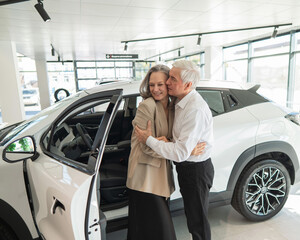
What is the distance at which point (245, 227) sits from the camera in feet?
6.82

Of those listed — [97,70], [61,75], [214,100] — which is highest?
[97,70]

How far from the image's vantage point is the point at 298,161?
6.89ft

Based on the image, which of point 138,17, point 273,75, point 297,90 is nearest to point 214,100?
point 138,17

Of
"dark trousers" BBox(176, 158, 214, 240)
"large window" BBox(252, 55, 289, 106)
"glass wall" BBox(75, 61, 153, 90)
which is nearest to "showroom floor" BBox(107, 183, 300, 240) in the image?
"dark trousers" BBox(176, 158, 214, 240)

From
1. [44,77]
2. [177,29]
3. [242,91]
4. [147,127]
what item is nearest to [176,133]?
[147,127]

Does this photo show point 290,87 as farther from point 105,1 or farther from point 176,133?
point 176,133

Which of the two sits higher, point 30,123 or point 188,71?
Result: point 188,71

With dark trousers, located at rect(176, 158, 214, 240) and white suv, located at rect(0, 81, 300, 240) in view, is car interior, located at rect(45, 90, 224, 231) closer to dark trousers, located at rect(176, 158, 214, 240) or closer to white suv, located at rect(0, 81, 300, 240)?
white suv, located at rect(0, 81, 300, 240)

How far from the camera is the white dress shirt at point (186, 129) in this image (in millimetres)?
1210

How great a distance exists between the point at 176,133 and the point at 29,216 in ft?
3.29

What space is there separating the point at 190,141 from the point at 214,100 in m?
0.83

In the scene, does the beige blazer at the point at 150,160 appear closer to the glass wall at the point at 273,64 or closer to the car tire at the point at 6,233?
the car tire at the point at 6,233

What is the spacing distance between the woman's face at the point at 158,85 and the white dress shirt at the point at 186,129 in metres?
0.11

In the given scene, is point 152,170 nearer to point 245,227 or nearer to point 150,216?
point 150,216
